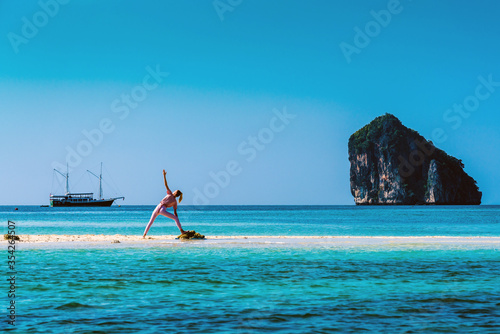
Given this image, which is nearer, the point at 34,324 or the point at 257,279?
the point at 34,324

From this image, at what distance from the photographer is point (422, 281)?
51.8 ft

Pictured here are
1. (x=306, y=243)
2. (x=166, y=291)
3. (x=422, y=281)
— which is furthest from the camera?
(x=306, y=243)

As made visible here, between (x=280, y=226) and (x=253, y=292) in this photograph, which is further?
(x=280, y=226)

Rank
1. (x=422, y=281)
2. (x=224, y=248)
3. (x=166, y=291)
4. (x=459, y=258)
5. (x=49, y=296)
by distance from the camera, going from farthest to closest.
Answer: (x=224, y=248), (x=459, y=258), (x=422, y=281), (x=166, y=291), (x=49, y=296)

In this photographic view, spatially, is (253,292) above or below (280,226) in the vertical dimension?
above

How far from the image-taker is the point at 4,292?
1363 cm

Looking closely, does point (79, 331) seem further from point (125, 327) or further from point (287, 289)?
point (287, 289)

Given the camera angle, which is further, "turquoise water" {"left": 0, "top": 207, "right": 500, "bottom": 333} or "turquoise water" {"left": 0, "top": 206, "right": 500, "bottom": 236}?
"turquoise water" {"left": 0, "top": 206, "right": 500, "bottom": 236}

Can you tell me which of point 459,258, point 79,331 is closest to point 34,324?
point 79,331

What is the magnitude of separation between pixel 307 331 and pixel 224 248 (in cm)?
1471

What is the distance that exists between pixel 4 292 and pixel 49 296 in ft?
4.25

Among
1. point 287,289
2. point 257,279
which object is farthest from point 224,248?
point 287,289

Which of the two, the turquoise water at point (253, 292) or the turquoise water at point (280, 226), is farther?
the turquoise water at point (280, 226)

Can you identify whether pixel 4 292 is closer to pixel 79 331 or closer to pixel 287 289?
pixel 79 331
